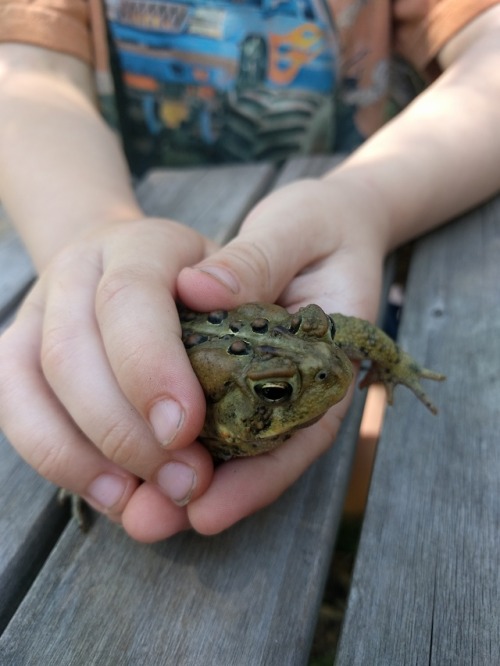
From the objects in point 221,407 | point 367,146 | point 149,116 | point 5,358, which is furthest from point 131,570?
point 149,116

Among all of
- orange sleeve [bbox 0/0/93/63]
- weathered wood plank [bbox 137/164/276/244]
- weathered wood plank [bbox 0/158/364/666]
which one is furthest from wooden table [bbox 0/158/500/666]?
orange sleeve [bbox 0/0/93/63]

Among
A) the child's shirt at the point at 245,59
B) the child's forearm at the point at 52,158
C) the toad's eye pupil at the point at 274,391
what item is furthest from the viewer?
the child's shirt at the point at 245,59

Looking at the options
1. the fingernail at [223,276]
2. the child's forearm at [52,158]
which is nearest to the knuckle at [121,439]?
the fingernail at [223,276]

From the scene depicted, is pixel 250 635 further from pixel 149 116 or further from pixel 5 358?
pixel 149 116

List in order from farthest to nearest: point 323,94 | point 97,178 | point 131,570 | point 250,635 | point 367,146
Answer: point 323,94, point 367,146, point 97,178, point 131,570, point 250,635

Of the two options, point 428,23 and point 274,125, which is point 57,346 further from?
point 428,23

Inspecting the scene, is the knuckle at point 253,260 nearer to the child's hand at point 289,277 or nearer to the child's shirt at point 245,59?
the child's hand at point 289,277

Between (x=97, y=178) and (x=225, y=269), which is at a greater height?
(x=225, y=269)
